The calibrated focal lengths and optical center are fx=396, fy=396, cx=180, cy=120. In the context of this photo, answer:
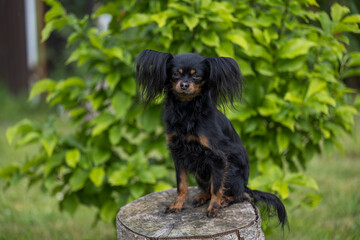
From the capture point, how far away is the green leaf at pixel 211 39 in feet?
9.95

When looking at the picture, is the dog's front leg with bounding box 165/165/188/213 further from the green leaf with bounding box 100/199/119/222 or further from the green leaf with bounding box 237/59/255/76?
the green leaf with bounding box 100/199/119/222

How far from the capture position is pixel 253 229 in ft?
7.41

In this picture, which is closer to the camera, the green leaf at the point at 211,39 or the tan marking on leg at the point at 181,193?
the tan marking on leg at the point at 181,193

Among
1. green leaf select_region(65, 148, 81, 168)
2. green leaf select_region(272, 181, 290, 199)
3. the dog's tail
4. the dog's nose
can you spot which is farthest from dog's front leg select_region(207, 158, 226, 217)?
green leaf select_region(65, 148, 81, 168)

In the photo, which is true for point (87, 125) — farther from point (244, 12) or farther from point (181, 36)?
point (244, 12)

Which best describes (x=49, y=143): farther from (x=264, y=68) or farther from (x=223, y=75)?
(x=264, y=68)

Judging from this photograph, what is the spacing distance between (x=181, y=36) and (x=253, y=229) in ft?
5.70

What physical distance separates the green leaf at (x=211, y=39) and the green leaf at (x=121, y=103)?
816 mm

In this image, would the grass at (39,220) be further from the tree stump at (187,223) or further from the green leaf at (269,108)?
the green leaf at (269,108)

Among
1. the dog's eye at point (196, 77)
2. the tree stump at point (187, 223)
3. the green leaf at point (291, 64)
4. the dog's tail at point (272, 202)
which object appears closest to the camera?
the tree stump at point (187, 223)

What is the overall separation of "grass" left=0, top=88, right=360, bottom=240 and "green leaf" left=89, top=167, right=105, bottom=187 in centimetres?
97

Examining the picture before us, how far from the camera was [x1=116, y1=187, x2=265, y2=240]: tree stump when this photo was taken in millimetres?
2148

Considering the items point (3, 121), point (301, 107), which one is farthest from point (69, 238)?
point (3, 121)

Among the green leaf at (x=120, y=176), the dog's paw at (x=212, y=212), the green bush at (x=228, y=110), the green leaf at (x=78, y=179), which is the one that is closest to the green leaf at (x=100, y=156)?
the green bush at (x=228, y=110)
